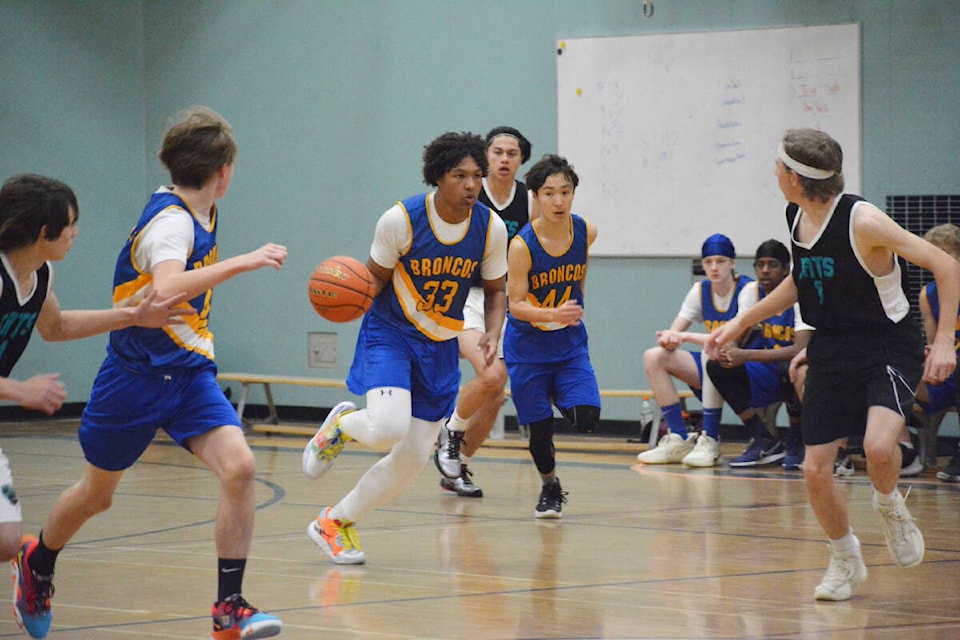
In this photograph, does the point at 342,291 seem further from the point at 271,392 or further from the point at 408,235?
the point at 271,392

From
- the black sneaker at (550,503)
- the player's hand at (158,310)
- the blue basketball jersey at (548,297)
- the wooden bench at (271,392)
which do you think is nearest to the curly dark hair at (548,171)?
the blue basketball jersey at (548,297)

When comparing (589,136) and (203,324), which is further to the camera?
(589,136)

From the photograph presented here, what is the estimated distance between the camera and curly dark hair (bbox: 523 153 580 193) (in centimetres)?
620

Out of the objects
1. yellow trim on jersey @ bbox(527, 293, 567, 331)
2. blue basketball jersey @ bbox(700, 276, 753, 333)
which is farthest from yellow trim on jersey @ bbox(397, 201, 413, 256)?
blue basketball jersey @ bbox(700, 276, 753, 333)

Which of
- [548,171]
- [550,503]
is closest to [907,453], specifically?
[550,503]

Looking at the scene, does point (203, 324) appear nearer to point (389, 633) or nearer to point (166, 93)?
point (389, 633)

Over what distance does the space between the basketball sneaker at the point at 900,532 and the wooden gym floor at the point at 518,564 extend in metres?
0.15

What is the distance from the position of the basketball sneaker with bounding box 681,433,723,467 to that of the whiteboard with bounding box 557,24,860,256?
6.09 ft

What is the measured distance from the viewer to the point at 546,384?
6.38m

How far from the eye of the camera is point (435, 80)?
432 inches

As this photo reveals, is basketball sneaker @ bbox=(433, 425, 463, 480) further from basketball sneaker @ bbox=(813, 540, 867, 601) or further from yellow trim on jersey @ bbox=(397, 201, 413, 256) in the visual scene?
basketball sneaker @ bbox=(813, 540, 867, 601)

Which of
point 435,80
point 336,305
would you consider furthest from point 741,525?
point 435,80

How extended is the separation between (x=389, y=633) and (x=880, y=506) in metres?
1.79

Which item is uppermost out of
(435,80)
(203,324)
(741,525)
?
(435,80)
